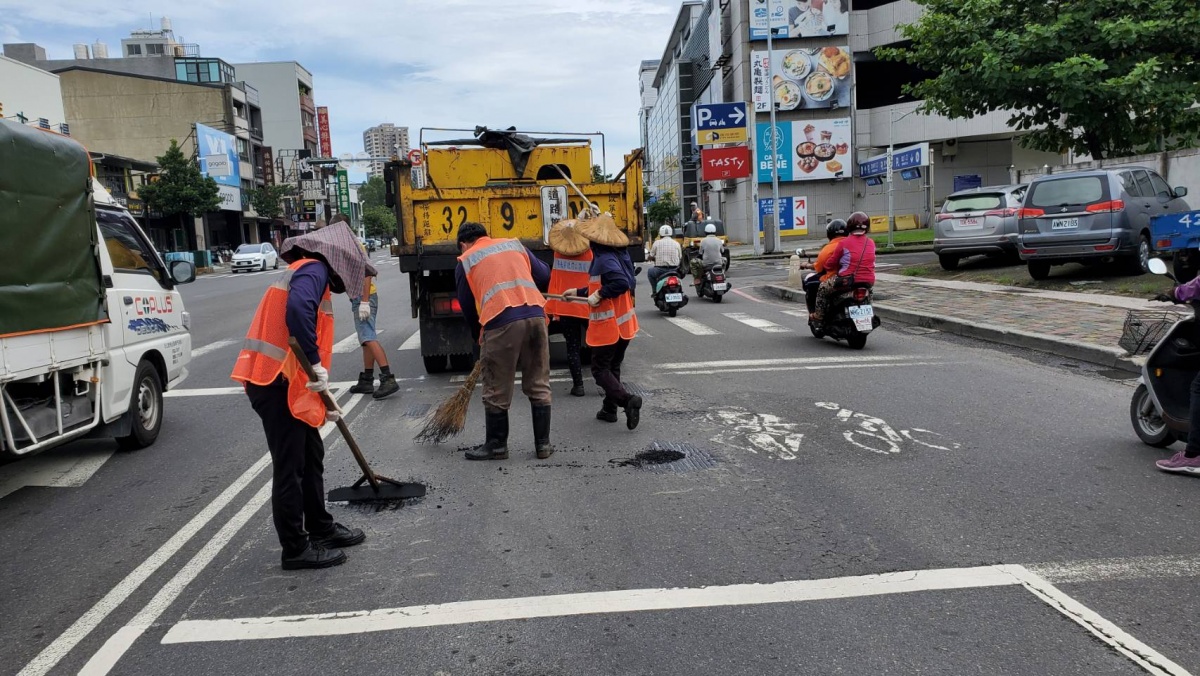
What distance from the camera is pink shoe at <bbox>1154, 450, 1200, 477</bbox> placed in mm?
5328

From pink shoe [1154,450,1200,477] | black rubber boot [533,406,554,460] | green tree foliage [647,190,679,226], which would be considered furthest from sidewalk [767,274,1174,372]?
green tree foliage [647,190,679,226]

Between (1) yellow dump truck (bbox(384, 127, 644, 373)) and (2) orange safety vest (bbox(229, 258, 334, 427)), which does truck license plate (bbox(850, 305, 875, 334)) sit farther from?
(2) orange safety vest (bbox(229, 258, 334, 427))

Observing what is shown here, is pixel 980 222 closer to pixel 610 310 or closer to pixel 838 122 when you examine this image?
pixel 610 310

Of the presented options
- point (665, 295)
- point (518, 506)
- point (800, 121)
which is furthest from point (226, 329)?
point (800, 121)

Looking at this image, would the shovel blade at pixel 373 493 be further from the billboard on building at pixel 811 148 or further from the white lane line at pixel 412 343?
the billboard on building at pixel 811 148

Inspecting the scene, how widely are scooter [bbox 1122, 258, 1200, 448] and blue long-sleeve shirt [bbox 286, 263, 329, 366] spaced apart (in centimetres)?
487

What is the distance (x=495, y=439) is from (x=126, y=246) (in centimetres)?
371

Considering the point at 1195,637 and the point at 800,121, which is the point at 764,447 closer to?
the point at 1195,637

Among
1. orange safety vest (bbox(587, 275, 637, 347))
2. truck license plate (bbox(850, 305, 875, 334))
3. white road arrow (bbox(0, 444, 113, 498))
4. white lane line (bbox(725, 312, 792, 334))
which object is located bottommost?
white road arrow (bbox(0, 444, 113, 498))

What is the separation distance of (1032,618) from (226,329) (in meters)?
14.9

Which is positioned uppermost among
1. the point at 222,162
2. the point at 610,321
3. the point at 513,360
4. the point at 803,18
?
the point at 803,18

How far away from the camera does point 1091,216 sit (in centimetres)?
1391

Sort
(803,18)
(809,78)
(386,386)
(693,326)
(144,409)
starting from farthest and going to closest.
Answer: (809,78), (803,18), (693,326), (386,386), (144,409)

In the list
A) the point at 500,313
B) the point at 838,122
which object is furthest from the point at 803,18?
the point at 500,313
